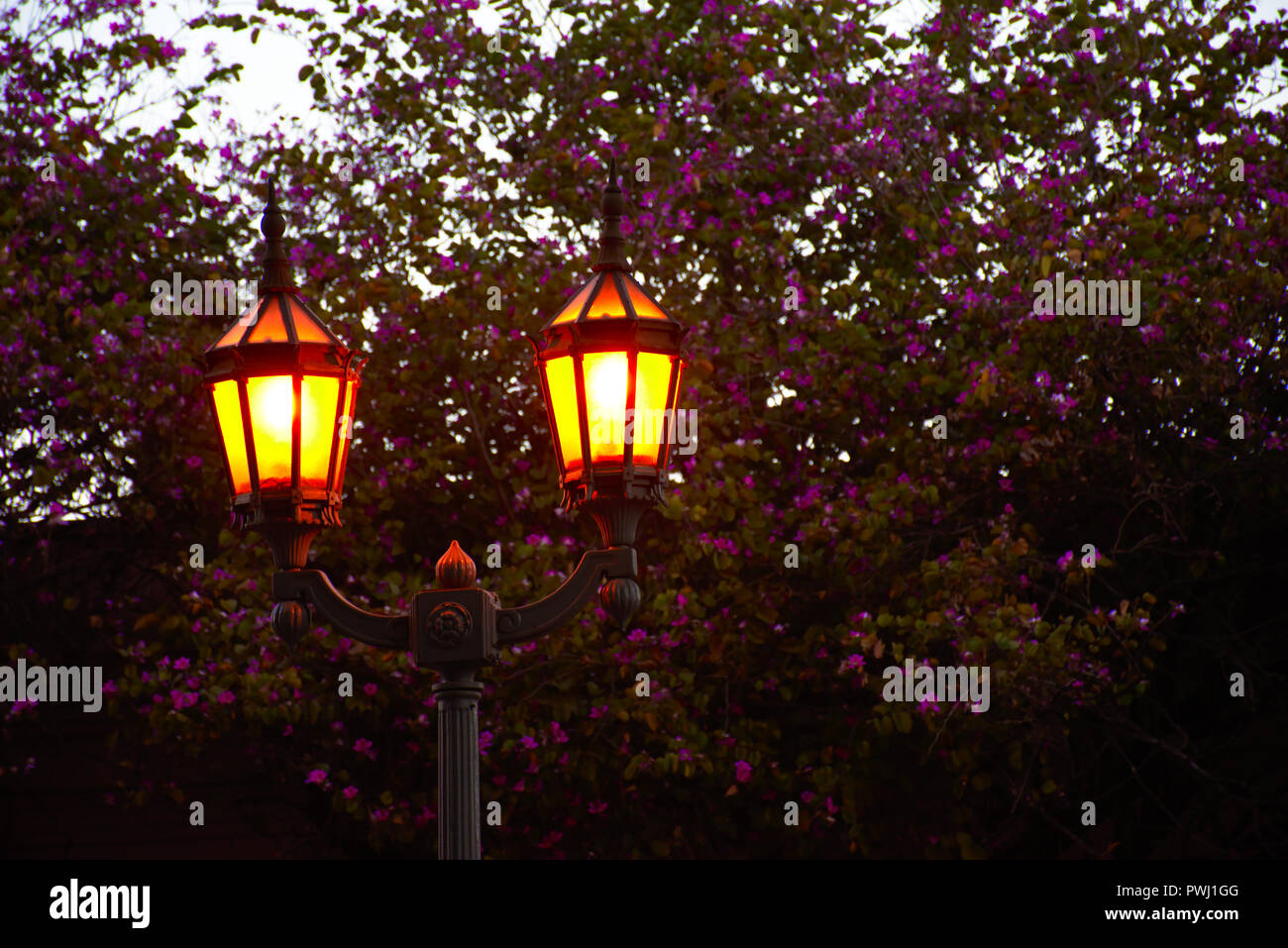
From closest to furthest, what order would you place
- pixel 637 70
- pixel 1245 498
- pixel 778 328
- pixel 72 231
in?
pixel 1245 498 → pixel 778 328 → pixel 72 231 → pixel 637 70

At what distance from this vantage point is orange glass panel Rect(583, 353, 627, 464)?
429 centimetres

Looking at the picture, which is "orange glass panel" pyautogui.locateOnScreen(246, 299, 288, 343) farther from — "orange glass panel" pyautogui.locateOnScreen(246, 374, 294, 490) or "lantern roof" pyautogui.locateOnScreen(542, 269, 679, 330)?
"lantern roof" pyautogui.locateOnScreen(542, 269, 679, 330)

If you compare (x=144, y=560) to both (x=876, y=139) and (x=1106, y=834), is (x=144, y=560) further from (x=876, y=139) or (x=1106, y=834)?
(x=1106, y=834)

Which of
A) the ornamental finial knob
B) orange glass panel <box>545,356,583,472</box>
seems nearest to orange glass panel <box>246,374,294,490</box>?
the ornamental finial knob

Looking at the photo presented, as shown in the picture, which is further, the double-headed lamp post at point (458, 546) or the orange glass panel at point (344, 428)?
the orange glass panel at point (344, 428)

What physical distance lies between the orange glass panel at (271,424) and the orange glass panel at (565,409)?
76 centimetres

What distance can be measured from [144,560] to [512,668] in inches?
132

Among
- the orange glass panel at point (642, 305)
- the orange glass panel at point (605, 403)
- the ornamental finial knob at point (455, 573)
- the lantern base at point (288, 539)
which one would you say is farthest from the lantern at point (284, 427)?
the orange glass panel at point (642, 305)

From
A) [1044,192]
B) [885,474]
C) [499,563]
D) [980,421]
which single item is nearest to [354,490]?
[499,563]

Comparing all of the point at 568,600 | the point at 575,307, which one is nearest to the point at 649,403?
the point at 575,307

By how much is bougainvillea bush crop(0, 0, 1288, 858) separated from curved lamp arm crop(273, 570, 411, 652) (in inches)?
140

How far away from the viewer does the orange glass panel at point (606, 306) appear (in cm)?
Answer: 436

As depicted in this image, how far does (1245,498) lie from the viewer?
8203 mm

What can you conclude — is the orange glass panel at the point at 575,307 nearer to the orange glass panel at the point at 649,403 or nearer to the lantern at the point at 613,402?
the lantern at the point at 613,402
